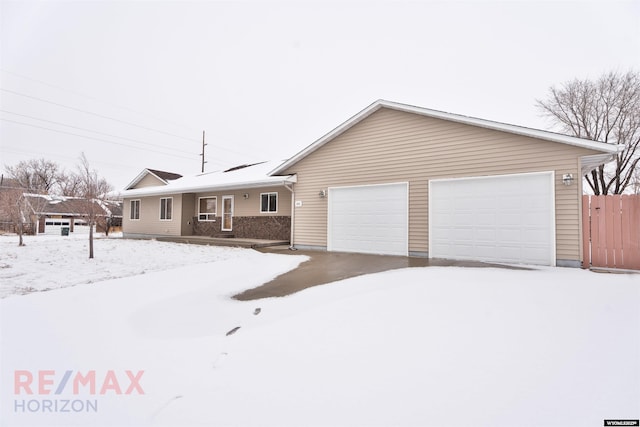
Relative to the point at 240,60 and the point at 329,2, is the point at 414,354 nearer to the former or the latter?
the point at 329,2

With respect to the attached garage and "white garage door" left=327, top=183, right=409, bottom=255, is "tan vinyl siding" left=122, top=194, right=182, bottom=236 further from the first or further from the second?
"white garage door" left=327, top=183, right=409, bottom=255

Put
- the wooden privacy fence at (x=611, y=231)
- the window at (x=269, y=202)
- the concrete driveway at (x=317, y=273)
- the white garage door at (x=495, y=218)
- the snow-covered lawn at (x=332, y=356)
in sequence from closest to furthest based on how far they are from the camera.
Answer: the snow-covered lawn at (x=332, y=356)
the concrete driveway at (x=317, y=273)
the wooden privacy fence at (x=611, y=231)
the white garage door at (x=495, y=218)
the window at (x=269, y=202)

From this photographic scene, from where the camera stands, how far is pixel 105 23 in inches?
508

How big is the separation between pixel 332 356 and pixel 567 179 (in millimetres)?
6930

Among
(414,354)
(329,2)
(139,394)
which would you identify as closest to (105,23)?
(329,2)

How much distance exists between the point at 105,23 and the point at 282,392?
17.0m

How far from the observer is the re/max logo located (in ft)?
7.45

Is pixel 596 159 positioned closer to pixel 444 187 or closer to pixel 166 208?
pixel 444 187

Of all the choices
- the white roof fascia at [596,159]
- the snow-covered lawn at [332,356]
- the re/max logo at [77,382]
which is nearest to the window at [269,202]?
the snow-covered lawn at [332,356]

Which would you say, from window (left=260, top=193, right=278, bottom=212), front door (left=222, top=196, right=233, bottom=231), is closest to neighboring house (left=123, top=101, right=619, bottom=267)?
window (left=260, top=193, right=278, bottom=212)

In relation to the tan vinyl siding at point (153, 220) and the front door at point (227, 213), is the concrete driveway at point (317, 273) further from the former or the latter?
the tan vinyl siding at point (153, 220)

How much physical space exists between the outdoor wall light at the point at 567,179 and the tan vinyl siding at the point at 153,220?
15.6 metres

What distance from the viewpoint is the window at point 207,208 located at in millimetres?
15195

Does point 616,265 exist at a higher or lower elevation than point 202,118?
lower
